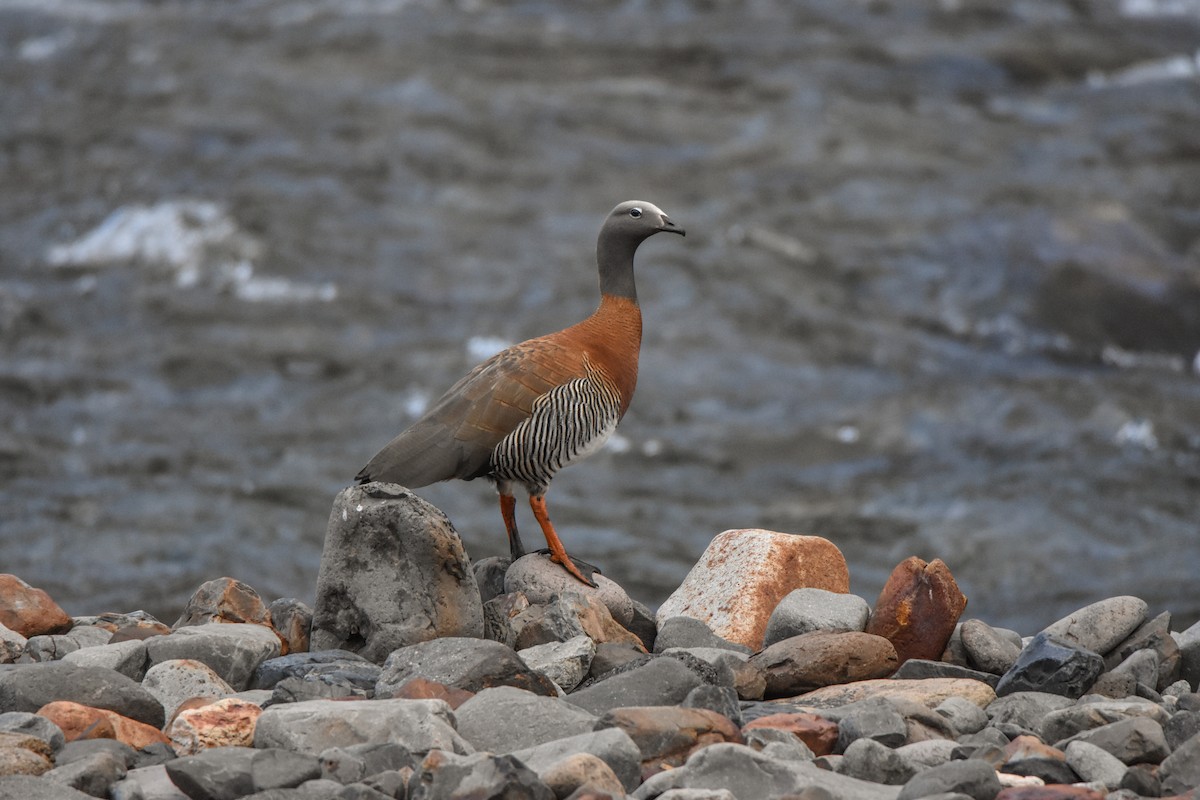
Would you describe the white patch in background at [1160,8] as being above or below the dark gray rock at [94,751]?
above

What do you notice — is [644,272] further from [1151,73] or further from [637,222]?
[637,222]

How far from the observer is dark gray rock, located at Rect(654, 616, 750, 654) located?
287 inches

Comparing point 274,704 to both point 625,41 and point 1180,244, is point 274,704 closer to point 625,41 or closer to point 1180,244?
point 1180,244

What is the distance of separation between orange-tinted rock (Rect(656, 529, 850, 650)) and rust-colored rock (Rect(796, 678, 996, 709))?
3.15 ft

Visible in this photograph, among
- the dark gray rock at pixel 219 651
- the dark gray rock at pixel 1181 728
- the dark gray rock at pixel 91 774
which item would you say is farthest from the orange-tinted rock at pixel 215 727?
the dark gray rock at pixel 1181 728

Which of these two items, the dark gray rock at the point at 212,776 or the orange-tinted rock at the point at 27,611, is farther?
the orange-tinted rock at the point at 27,611

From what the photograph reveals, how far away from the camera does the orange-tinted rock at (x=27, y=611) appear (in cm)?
741

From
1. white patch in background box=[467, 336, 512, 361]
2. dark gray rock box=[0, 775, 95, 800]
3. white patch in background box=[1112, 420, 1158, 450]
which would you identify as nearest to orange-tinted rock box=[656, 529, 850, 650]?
dark gray rock box=[0, 775, 95, 800]

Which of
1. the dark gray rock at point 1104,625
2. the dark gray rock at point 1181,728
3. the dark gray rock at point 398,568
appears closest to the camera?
the dark gray rock at point 1181,728

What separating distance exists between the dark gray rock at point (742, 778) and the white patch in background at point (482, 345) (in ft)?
48.8

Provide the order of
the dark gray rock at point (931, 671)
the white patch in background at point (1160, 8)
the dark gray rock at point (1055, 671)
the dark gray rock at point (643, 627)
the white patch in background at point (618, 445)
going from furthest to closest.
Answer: the white patch in background at point (1160, 8), the white patch in background at point (618, 445), the dark gray rock at point (643, 627), the dark gray rock at point (931, 671), the dark gray rock at point (1055, 671)

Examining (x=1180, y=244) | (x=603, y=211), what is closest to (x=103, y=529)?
(x=603, y=211)

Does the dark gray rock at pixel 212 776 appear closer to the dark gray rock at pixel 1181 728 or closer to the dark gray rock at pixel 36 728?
the dark gray rock at pixel 36 728

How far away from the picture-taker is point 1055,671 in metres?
6.61
